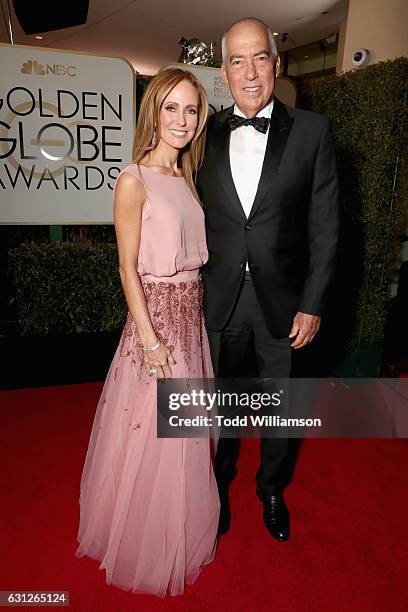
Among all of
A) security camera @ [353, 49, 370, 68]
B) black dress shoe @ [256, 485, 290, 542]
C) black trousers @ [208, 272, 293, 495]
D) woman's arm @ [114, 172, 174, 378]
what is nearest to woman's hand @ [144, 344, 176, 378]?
woman's arm @ [114, 172, 174, 378]

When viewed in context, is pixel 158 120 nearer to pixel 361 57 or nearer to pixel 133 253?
pixel 133 253

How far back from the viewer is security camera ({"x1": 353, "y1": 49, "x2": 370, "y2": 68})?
6754mm

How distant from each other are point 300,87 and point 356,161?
82 centimetres

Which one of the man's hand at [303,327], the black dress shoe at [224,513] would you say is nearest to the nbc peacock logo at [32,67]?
the man's hand at [303,327]

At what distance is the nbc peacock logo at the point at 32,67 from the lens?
2.90 m

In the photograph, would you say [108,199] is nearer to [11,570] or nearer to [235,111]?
[235,111]

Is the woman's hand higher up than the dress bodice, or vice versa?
the dress bodice

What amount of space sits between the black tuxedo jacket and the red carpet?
928mm

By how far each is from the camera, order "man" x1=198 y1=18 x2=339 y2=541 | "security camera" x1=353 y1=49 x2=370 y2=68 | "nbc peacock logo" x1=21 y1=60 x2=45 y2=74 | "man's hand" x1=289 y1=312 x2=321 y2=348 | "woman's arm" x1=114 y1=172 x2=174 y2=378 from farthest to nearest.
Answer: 1. "security camera" x1=353 y1=49 x2=370 y2=68
2. "nbc peacock logo" x1=21 y1=60 x2=45 y2=74
3. "man's hand" x1=289 y1=312 x2=321 y2=348
4. "man" x1=198 y1=18 x2=339 y2=541
5. "woman's arm" x1=114 y1=172 x2=174 y2=378

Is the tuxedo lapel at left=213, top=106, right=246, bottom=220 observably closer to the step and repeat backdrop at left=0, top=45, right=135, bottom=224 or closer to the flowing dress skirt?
the flowing dress skirt

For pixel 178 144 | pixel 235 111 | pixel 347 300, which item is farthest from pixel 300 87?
pixel 178 144

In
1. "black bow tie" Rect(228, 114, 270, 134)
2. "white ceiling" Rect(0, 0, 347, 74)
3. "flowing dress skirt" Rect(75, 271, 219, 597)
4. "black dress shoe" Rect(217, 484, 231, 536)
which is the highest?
"white ceiling" Rect(0, 0, 347, 74)

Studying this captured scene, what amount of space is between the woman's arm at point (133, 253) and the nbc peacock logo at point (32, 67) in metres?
1.83

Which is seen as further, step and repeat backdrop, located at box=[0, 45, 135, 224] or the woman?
step and repeat backdrop, located at box=[0, 45, 135, 224]
